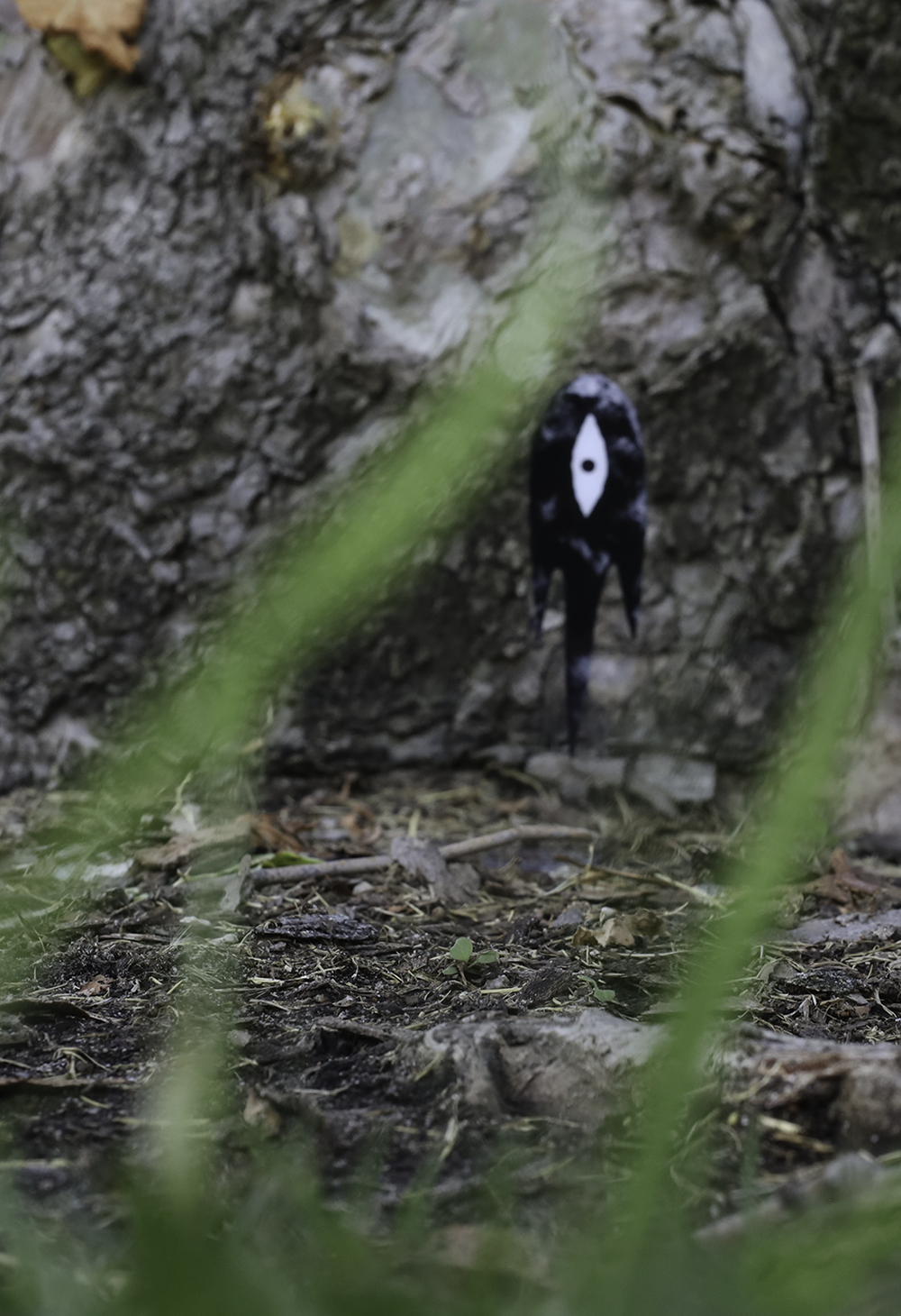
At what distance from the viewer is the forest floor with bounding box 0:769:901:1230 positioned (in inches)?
32.0

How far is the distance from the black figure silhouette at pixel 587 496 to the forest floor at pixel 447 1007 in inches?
17.1

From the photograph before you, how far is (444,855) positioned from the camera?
162cm

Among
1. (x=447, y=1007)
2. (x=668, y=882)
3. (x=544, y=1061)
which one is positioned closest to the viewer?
(x=544, y=1061)

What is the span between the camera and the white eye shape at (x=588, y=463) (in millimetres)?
1919

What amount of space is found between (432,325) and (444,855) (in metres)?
0.92

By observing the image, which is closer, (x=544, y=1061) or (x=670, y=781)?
(x=544, y=1061)

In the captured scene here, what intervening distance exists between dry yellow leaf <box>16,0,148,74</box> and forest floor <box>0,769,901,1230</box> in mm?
1317

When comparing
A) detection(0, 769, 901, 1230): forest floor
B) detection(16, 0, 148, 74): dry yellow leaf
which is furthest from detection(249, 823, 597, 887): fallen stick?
detection(16, 0, 148, 74): dry yellow leaf

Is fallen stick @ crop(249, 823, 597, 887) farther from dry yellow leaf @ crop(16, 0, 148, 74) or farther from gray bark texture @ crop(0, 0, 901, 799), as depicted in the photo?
dry yellow leaf @ crop(16, 0, 148, 74)

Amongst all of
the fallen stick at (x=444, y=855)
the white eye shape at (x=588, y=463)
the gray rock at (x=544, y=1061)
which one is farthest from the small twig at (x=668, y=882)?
the white eye shape at (x=588, y=463)

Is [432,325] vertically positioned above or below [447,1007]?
above

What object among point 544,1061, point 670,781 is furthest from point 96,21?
point 544,1061

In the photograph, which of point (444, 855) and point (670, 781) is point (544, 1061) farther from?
point (670, 781)

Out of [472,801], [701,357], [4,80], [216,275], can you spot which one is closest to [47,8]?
[4,80]
